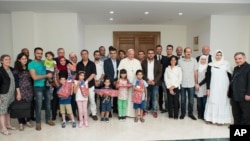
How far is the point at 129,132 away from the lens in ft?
12.1

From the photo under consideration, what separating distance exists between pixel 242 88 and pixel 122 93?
2.16 meters

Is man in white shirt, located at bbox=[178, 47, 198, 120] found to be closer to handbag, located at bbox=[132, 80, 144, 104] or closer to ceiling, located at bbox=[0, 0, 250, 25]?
handbag, located at bbox=[132, 80, 144, 104]

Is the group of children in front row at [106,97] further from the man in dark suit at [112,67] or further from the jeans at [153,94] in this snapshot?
the jeans at [153,94]

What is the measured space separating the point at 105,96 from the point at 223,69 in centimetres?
231

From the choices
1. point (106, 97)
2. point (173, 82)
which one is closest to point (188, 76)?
point (173, 82)

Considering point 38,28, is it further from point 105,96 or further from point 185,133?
point 185,133

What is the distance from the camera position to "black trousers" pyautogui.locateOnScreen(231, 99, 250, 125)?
3528 millimetres

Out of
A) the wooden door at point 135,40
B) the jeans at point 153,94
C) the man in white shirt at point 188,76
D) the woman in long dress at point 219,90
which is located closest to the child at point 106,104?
the jeans at point 153,94

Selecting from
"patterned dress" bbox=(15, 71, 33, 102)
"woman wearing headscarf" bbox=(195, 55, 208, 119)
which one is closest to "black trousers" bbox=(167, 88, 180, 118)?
"woman wearing headscarf" bbox=(195, 55, 208, 119)

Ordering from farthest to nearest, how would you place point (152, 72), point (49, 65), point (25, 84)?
1. point (152, 72)
2. point (49, 65)
3. point (25, 84)

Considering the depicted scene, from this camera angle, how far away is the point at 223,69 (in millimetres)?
3953

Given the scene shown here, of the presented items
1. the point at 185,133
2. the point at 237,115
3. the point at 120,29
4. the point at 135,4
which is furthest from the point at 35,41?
the point at 237,115

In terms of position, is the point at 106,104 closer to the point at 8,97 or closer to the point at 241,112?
the point at 8,97

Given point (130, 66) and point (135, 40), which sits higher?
point (135, 40)
